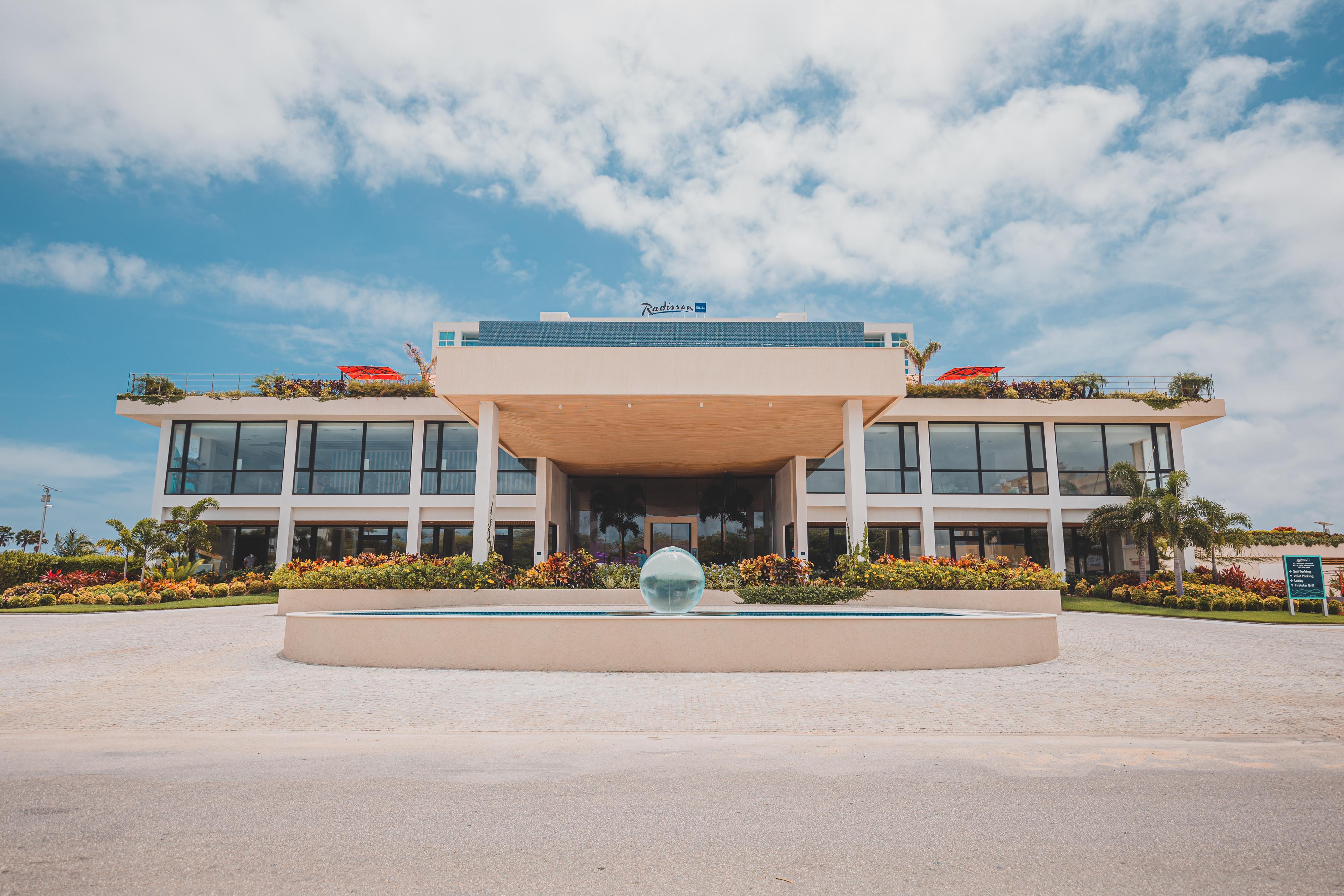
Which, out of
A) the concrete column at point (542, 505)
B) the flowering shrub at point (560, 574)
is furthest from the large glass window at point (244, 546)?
the flowering shrub at point (560, 574)

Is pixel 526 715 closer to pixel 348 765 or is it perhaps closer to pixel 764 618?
pixel 348 765

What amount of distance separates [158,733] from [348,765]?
94.4 inches

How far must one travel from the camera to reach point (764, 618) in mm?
10203

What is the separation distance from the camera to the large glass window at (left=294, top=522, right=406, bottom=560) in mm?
26953

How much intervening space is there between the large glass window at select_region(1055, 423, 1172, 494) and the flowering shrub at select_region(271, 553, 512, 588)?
2061cm

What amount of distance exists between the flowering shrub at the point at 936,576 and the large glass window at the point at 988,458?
9710 millimetres

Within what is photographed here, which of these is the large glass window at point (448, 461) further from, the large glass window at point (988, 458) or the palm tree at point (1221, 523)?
the palm tree at point (1221, 523)

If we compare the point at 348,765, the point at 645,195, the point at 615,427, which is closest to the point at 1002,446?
the point at 615,427

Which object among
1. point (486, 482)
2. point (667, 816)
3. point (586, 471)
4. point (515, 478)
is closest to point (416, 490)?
point (515, 478)

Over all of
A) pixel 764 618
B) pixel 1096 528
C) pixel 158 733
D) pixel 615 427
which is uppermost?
pixel 615 427

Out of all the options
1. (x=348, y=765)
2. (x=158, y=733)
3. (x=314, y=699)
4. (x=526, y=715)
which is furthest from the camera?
(x=314, y=699)

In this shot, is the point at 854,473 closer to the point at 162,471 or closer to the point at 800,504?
the point at 800,504

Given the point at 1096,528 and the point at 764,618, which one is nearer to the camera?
the point at 764,618

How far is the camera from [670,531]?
94.9 ft
